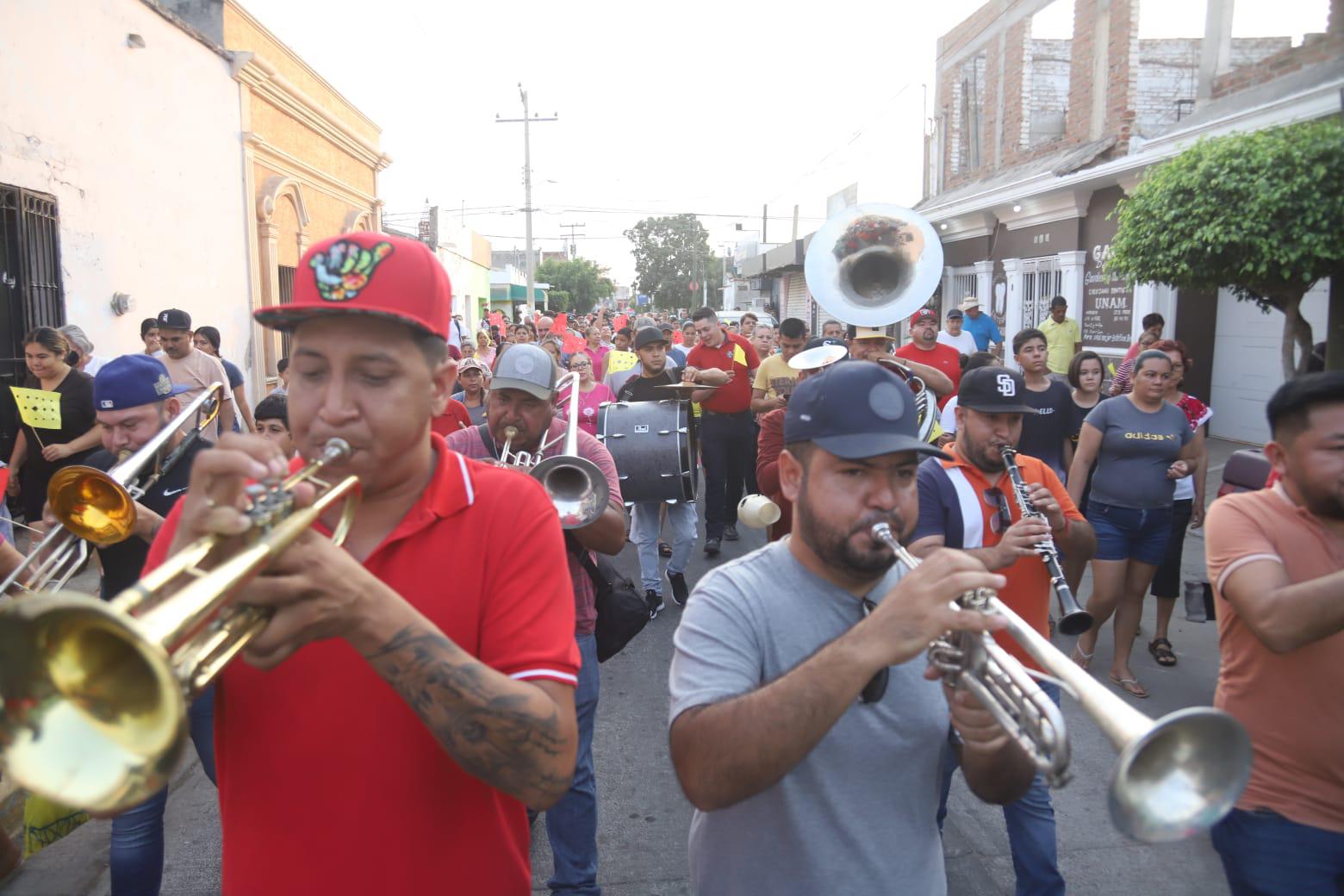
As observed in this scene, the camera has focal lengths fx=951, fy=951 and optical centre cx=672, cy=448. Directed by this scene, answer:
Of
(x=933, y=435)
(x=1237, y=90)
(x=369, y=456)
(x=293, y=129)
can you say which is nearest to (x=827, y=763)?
(x=369, y=456)

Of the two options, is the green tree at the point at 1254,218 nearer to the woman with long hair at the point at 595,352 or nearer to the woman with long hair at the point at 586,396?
the woman with long hair at the point at 586,396

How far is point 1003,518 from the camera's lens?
11.4 feet

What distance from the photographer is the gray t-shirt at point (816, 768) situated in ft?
6.12

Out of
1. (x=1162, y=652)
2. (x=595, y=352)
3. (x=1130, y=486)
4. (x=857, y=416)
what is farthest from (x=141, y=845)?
(x=595, y=352)

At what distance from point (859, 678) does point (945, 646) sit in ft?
0.91

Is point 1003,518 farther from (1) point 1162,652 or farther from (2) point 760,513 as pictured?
(1) point 1162,652

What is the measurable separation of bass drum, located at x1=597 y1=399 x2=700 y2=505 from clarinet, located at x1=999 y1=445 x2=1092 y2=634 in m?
3.04

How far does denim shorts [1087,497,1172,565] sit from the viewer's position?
5.41 m

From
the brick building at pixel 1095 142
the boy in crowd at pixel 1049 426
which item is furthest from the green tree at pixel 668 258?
the boy in crowd at pixel 1049 426

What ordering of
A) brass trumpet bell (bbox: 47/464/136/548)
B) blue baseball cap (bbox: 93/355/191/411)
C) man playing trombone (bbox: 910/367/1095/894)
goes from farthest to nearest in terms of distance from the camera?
blue baseball cap (bbox: 93/355/191/411) → man playing trombone (bbox: 910/367/1095/894) → brass trumpet bell (bbox: 47/464/136/548)

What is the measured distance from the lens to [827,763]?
6.18ft

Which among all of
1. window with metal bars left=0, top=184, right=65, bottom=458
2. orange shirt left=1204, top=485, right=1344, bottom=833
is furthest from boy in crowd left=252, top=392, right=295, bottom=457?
window with metal bars left=0, top=184, right=65, bottom=458

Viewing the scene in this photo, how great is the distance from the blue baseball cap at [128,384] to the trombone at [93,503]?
13 centimetres

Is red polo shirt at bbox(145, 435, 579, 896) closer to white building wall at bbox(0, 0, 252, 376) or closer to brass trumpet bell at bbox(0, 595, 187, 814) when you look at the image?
brass trumpet bell at bbox(0, 595, 187, 814)
